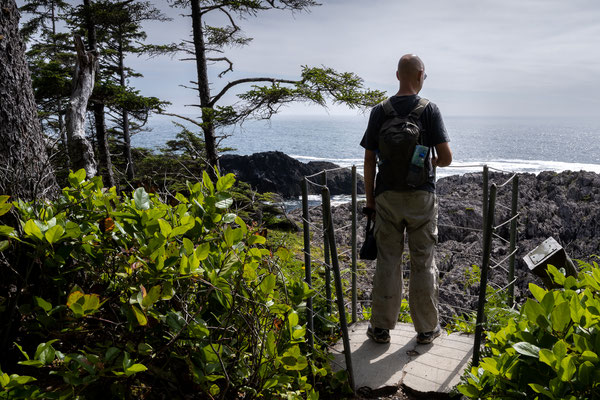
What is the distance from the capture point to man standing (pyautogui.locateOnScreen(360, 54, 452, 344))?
3.04 metres

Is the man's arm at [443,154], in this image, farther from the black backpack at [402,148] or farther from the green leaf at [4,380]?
the green leaf at [4,380]

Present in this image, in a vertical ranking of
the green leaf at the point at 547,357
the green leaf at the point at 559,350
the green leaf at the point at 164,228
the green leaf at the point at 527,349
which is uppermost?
the green leaf at the point at 164,228

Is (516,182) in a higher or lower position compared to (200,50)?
lower

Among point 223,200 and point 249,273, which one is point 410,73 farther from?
point 249,273

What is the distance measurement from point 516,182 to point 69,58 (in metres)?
16.3

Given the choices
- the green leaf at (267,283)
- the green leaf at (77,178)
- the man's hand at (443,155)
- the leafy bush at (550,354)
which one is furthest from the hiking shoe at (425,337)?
the green leaf at (77,178)

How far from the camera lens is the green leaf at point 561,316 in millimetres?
1365

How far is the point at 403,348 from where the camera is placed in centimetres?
323

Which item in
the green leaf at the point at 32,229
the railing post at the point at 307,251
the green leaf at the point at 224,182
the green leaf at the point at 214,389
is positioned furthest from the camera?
the railing post at the point at 307,251

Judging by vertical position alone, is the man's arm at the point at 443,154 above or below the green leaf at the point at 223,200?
above

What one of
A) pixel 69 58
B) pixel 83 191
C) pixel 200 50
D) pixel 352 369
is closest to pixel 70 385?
pixel 83 191

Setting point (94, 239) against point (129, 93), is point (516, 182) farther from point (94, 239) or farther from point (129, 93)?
point (129, 93)

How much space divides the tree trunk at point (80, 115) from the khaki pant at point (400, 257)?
3472 mm

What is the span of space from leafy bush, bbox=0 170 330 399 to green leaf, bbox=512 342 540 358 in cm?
86
